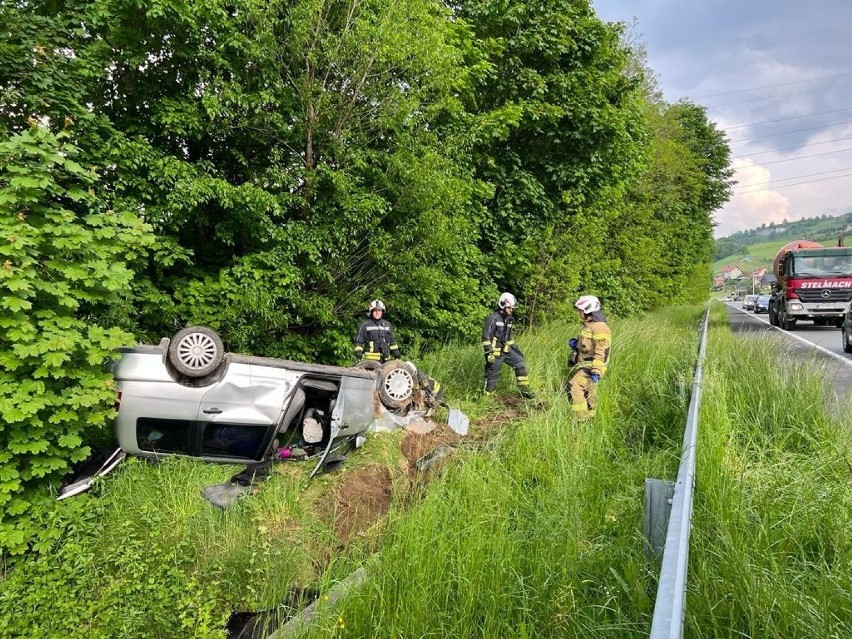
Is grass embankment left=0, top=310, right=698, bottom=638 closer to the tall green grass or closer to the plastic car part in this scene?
the tall green grass

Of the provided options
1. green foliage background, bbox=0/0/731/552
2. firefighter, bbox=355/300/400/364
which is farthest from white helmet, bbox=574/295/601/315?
green foliage background, bbox=0/0/731/552

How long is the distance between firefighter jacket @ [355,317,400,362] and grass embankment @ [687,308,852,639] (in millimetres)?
3748

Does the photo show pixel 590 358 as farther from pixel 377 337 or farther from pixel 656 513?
pixel 656 513

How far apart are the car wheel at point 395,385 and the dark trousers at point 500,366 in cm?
160

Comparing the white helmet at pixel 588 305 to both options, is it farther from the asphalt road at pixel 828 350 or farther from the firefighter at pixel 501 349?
the asphalt road at pixel 828 350

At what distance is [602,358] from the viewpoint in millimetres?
5762

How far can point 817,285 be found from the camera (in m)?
15.2

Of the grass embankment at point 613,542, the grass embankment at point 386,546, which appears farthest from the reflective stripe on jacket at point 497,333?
the grass embankment at point 613,542

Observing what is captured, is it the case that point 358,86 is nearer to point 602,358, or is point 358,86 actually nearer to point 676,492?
point 602,358

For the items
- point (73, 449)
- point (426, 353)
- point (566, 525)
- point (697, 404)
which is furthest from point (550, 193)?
point (73, 449)

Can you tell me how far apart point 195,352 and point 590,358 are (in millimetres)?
4323

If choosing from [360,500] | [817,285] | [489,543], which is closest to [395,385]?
[360,500]

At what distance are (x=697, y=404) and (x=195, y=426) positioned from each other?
4112mm

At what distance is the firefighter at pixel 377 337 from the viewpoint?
655 cm
